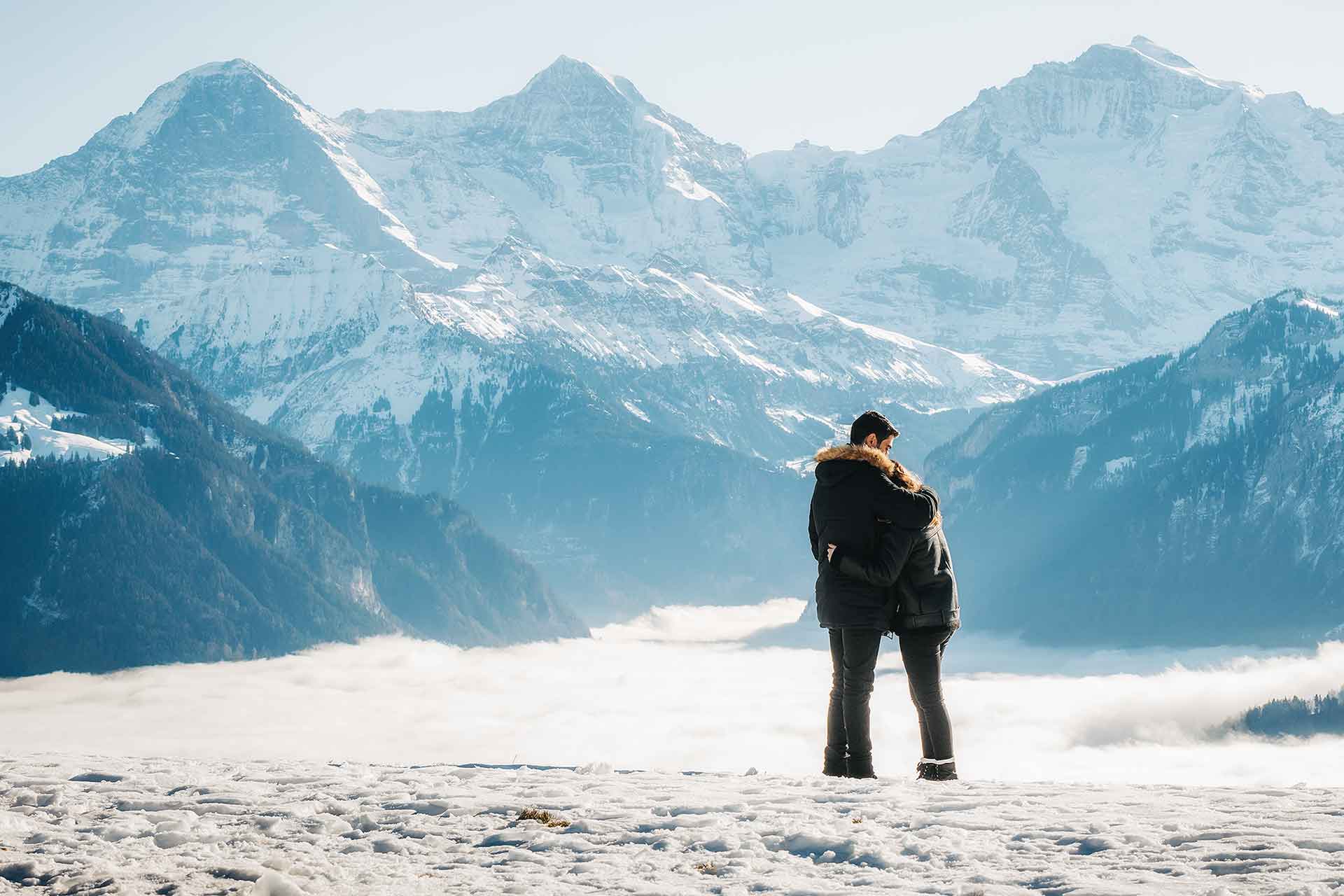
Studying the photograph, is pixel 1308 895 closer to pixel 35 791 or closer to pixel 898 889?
pixel 898 889

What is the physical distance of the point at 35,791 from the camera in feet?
81.8

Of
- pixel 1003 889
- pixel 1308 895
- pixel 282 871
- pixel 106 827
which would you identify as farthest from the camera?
pixel 106 827

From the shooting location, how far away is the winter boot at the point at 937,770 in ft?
86.3

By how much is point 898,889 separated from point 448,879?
5.02m

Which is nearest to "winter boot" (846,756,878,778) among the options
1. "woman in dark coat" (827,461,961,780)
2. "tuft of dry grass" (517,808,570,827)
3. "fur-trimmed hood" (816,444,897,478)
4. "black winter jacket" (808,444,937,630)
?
"woman in dark coat" (827,461,961,780)

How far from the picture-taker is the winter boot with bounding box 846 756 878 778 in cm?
2667

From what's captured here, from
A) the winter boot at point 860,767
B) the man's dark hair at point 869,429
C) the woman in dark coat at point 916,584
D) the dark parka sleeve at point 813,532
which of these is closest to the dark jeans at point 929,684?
the woman in dark coat at point 916,584

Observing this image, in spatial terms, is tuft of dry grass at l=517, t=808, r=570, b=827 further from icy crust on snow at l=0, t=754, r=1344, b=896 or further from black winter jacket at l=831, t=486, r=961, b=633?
black winter jacket at l=831, t=486, r=961, b=633

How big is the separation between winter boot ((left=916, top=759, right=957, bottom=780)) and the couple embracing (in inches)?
0.6

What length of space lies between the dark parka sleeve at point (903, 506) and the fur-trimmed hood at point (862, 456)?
0.80 feet

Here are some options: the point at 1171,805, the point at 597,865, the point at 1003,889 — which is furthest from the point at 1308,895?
the point at 597,865

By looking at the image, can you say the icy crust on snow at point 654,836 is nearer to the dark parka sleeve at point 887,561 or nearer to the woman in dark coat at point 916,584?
the woman in dark coat at point 916,584

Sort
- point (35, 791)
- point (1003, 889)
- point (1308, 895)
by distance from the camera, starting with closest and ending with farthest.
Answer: point (1308, 895) → point (1003, 889) → point (35, 791)

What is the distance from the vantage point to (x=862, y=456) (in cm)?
2570
